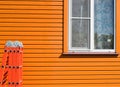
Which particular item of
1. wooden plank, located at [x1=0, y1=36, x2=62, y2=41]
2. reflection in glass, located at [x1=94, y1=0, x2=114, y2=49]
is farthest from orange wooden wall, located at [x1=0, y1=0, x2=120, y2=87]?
reflection in glass, located at [x1=94, y1=0, x2=114, y2=49]

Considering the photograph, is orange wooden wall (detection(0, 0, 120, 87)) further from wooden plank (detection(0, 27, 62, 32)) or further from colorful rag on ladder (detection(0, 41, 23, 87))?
colorful rag on ladder (detection(0, 41, 23, 87))

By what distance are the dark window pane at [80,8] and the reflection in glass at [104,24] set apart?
243mm

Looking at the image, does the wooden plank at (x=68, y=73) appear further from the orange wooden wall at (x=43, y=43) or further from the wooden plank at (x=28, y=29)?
the wooden plank at (x=28, y=29)

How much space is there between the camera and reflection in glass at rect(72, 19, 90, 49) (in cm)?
1123

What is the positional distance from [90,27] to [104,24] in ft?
1.35

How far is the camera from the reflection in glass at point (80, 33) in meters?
11.2

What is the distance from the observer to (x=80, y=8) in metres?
11.3

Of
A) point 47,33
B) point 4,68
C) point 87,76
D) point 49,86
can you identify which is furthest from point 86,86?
point 4,68

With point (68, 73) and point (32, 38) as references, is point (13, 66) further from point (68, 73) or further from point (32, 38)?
point (68, 73)

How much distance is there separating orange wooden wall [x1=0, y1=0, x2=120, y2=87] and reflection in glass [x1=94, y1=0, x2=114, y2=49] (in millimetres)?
544

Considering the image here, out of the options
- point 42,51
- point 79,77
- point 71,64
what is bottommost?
point 79,77

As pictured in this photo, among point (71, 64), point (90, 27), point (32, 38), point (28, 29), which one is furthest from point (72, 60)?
point (28, 29)

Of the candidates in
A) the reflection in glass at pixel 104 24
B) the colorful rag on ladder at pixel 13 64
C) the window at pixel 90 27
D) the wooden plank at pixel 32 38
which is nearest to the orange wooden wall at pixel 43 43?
the wooden plank at pixel 32 38

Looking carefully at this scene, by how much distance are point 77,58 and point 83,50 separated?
0.85 feet
